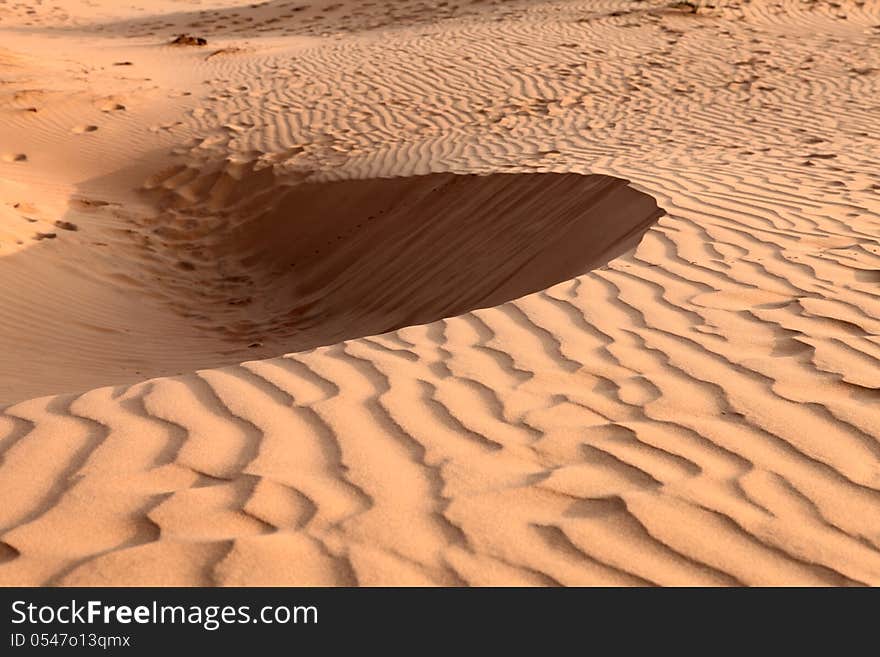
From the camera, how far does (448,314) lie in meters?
6.18

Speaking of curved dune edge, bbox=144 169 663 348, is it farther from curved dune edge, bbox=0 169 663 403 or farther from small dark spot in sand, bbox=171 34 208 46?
small dark spot in sand, bbox=171 34 208 46

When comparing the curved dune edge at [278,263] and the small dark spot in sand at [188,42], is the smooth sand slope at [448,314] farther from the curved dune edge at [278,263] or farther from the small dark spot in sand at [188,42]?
the small dark spot in sand at [188,42]

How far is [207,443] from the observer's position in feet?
9.14

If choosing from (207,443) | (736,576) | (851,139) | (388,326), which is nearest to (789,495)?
(736,576)

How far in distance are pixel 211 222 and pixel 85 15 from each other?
1652 cm

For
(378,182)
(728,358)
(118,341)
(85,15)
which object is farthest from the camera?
(85,15)

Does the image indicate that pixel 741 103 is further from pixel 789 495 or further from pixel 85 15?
pixel 85 15

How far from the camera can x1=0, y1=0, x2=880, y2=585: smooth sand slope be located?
2328 mm

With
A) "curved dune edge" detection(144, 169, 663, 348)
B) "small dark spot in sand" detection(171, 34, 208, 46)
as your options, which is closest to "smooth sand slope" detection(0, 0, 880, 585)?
"curved dune edge" detection(144, 169, 663, 348)

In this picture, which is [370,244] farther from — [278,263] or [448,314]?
[448,314]

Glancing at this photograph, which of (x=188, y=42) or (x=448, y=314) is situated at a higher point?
(x=188, y=42)

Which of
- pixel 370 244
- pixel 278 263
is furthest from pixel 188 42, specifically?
pixel 370 244

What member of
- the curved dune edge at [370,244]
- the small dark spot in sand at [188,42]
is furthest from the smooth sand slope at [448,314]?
the small dark spot in sand at [188,42]

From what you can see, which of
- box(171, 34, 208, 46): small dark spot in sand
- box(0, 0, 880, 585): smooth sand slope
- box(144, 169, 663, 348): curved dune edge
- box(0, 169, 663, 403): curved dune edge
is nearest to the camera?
box(0, 0, 880, 585): smooth sand slope
